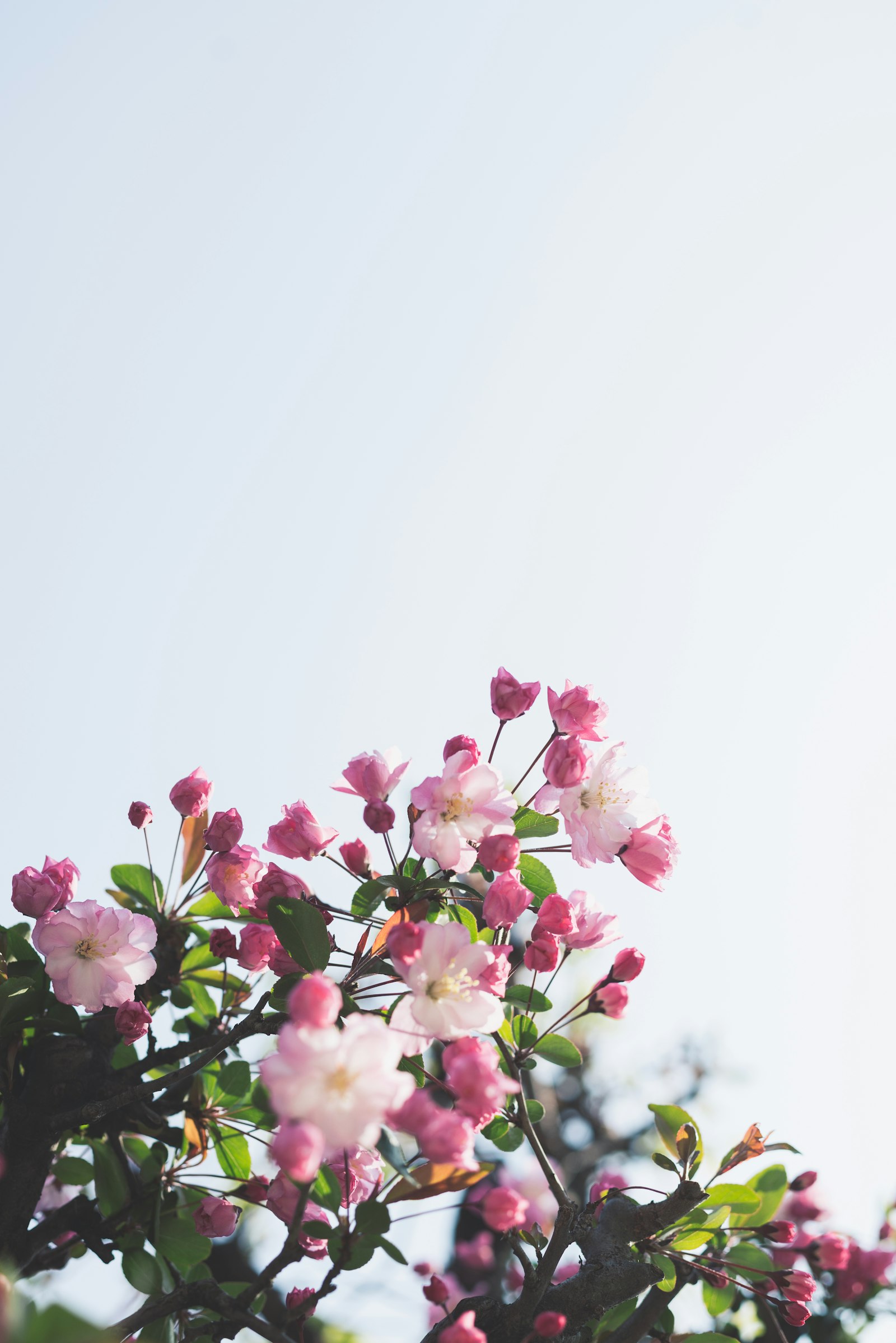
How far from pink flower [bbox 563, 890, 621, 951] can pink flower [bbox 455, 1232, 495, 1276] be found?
8.84ft

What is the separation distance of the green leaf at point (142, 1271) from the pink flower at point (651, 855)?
1050mm

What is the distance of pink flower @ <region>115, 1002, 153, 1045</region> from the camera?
186 cm

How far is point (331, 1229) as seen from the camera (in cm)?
136

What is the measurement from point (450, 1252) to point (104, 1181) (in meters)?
2.79

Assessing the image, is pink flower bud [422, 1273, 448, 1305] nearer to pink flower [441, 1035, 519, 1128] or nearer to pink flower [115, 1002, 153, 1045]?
pink flower [441, 1035, 519, 1128]

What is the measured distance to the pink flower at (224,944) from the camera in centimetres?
199

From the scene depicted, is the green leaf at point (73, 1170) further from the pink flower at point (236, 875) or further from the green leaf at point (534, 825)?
the green leaf at point (534, 825)

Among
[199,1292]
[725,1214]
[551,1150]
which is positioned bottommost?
[551,1150]

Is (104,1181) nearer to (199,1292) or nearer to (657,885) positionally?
(199,1292)

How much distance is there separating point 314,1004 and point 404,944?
24cm

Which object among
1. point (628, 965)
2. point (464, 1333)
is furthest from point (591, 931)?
point (464, 1333)

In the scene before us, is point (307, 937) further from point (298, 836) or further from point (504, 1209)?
point (504, 1209)

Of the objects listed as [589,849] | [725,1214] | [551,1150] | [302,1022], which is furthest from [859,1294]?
[302,1022]

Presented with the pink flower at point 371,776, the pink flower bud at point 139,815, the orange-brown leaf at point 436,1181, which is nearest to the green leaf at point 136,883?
the pink flower bud at point 139,815
